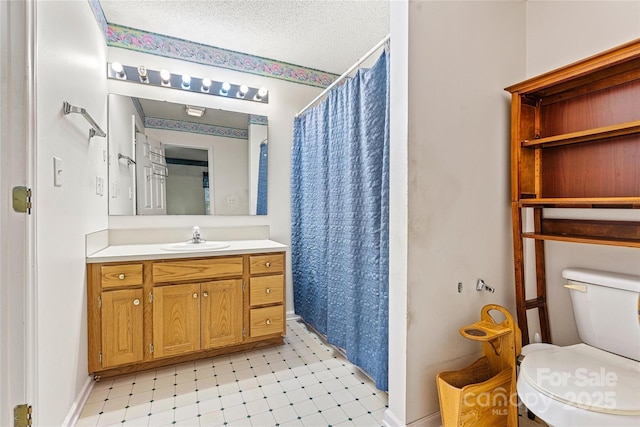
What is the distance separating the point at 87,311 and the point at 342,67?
107 inches

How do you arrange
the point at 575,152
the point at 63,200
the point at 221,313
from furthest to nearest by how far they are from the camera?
the point at 221,313, the point at 575,152, the point at 63,200

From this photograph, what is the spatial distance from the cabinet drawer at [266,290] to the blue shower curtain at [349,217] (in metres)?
0.35

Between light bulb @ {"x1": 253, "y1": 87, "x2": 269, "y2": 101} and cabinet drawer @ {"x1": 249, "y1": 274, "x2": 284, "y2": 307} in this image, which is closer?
cabinet drawer @ {"x1": 249, "y1": 274, "x2": 284, "y2": 307}

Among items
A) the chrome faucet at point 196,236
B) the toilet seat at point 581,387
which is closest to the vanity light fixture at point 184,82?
the chrome faucet at point 196,236

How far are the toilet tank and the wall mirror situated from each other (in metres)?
2.22

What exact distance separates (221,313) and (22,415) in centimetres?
112

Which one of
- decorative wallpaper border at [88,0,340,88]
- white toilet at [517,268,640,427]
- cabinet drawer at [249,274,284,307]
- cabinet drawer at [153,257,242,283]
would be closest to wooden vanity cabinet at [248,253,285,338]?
cabinet drawer at [249,274,284,307]

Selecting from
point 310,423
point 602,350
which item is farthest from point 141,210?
point 602,350

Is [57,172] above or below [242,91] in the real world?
below

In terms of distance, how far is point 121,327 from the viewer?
1814 mm

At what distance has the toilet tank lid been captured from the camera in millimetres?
1217

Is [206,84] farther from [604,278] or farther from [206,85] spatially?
[604,278]

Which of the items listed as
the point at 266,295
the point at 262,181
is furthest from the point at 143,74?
the point at 266,295

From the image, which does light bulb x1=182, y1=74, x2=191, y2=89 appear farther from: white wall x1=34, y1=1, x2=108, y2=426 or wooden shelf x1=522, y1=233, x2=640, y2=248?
wooden shelf x1=522, y1=233, x2=640, y2=248
